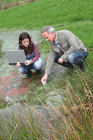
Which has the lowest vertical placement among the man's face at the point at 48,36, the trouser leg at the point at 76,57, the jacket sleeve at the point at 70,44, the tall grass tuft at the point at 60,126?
the tall grass tuft at the point at 60,126

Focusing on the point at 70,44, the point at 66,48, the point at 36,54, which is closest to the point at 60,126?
the point at 70,44

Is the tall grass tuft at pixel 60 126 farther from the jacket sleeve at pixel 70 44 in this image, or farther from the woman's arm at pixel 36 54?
the woman's arm at pixel 36 54

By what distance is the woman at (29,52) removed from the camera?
3554 millimetres

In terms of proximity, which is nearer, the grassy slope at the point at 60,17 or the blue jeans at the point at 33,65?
the blue jeans at the point at 33,65

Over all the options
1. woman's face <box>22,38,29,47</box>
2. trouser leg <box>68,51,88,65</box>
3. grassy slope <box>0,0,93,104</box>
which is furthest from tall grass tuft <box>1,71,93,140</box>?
grassy slope <box>0,0,93,104</box>

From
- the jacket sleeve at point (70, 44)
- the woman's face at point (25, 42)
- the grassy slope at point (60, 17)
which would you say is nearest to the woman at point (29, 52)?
the woman's face at point (25, 42)

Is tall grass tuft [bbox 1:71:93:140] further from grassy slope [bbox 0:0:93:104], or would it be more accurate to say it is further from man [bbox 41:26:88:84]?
→ grassy slope [bbox 0:0:93:104]

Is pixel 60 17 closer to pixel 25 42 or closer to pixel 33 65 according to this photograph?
pixel 33 65

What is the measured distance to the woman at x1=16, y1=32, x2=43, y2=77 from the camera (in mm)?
3554

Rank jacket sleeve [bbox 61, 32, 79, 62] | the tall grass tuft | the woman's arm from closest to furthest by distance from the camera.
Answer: the tall grass tuft < jacket sleeve [bbox 61, 32, 79, 62] < the woman's arm

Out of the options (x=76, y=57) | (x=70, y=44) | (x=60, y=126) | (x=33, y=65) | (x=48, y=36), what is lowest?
(x=60, y=126)

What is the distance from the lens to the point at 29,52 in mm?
3826

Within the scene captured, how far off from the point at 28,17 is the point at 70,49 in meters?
8.56

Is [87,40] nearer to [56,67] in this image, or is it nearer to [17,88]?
[56,67]
